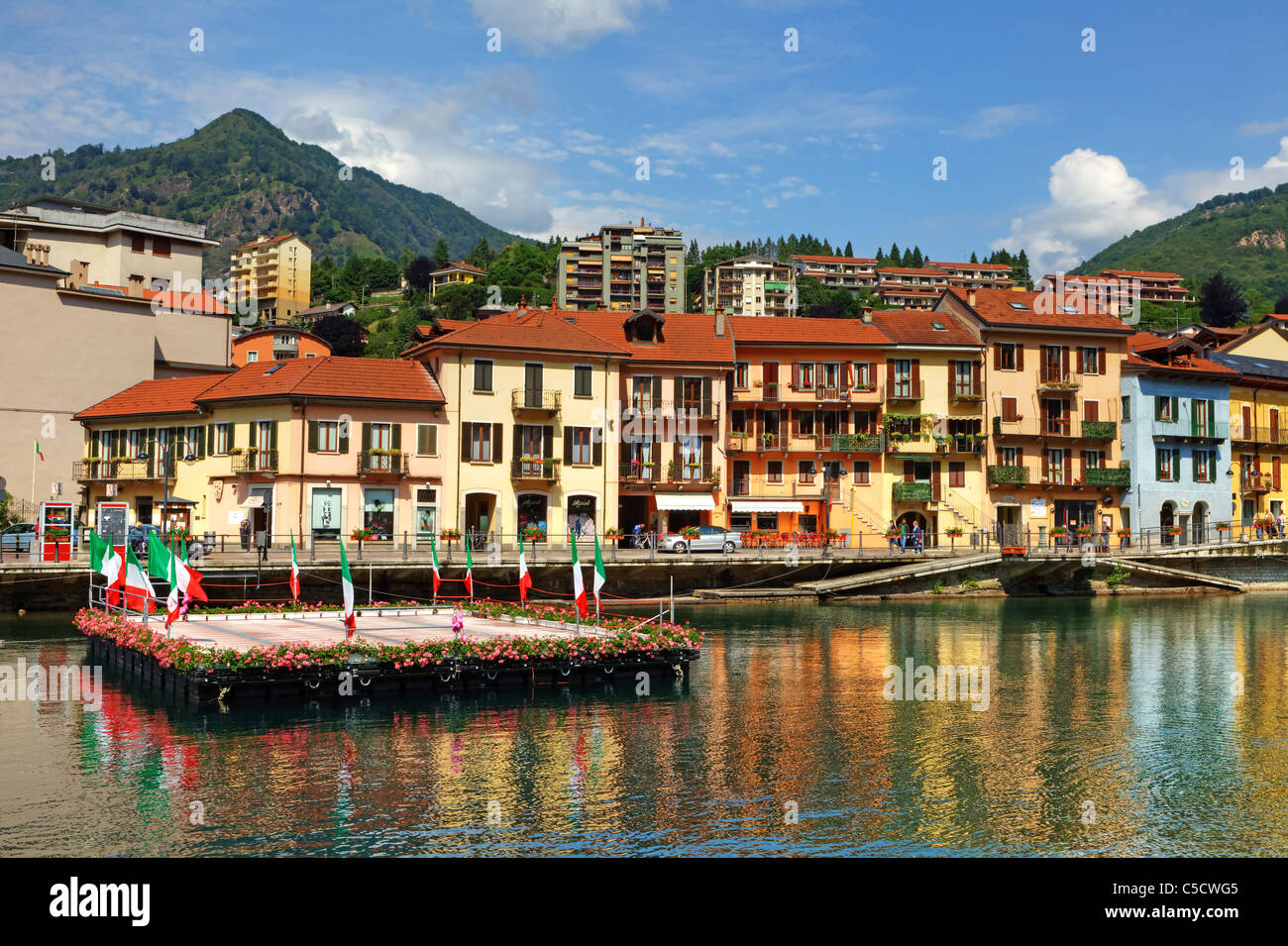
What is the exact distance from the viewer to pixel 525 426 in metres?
62.4

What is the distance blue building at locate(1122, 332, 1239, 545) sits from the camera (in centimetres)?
7188

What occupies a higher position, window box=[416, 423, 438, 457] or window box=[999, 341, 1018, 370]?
window box=[999, 341, 1018, 370]

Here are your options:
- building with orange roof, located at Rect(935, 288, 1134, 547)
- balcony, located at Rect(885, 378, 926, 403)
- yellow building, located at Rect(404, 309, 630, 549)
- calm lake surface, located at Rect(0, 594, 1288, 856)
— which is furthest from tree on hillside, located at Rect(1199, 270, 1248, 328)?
calm lake surface, located at Rect(0, 594, 1288, 856)

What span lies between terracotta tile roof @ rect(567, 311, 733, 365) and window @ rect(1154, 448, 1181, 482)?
28.8 meters

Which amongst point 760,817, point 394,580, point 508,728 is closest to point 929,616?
point 394,580

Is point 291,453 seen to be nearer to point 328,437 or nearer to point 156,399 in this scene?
point 328,437

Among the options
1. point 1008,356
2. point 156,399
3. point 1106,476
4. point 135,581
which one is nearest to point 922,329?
point 1008,356

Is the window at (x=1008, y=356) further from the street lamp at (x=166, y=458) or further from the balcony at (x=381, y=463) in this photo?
the street lamp at (x=166, y=458)

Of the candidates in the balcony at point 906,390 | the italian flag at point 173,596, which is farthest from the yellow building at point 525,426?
the italian flag at point 173,596

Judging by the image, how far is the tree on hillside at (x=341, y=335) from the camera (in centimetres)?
15300

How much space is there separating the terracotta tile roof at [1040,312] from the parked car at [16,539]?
53596 mm

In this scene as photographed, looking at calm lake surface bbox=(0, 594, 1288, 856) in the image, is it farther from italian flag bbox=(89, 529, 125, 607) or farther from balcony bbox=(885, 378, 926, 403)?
balcony bbox=(885, 378, 926, 403)
